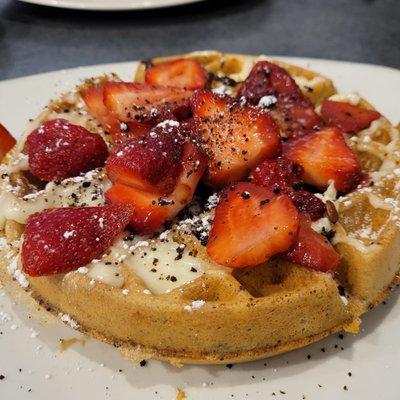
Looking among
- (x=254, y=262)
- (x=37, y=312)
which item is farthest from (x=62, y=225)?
(x=254, y=262)

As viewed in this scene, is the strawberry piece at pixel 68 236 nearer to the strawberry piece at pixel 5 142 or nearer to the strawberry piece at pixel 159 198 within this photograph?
the strawberry piece at pixel 159 198

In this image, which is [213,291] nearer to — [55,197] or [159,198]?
[159,198]

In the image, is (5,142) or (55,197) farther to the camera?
(5,142)

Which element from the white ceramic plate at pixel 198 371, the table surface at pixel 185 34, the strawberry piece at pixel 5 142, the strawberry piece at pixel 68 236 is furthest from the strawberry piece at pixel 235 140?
the table surface at pixel 185 34

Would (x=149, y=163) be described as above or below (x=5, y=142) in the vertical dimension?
above

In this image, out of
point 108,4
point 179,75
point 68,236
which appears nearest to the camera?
point 68,236

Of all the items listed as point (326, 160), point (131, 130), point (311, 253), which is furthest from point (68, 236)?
point (326, 160)

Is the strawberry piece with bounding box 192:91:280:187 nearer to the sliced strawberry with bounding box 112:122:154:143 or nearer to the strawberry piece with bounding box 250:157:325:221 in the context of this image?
the strawberry piece with bounding box 250:157:325:221
